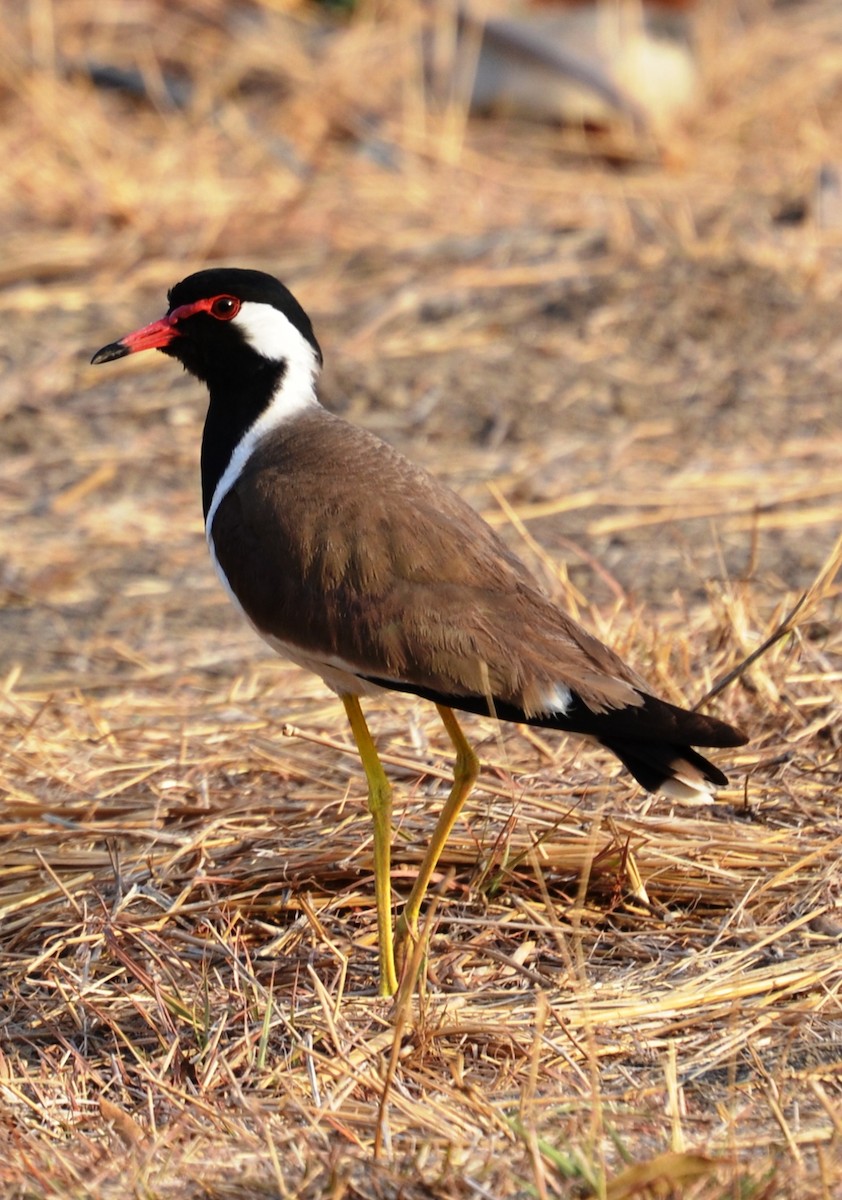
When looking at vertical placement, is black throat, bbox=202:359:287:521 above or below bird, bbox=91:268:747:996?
above

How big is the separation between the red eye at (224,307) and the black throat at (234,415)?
0.45 feet

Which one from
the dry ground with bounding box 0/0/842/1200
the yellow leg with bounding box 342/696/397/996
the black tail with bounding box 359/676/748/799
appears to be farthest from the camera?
the yellow leg with bounding box 342/696/397/996

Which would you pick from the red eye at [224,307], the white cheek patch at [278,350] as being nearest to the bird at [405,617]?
the white cheek patch at [278,350]

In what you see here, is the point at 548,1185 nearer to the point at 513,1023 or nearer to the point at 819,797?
the point at 513,1023

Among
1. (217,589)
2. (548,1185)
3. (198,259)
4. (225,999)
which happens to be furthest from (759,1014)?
(198,259)

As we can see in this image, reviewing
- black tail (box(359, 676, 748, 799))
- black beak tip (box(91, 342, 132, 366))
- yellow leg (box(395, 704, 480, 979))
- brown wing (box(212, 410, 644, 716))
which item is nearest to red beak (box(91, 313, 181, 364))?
black beak tip (box(91, 342, 132, 366))

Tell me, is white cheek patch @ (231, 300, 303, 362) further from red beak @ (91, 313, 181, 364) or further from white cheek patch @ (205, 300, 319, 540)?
red beak @ (91, 313, 181, 364)

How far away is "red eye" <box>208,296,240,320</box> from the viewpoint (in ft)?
13.3

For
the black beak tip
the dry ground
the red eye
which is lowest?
the dry ground

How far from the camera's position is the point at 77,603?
612cm

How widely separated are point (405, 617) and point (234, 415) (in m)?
0.88

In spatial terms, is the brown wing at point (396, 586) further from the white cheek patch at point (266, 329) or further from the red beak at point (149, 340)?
the red beak at point (149, 340)

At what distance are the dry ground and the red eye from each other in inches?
41.3

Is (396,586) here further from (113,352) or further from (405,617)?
(113,352)
